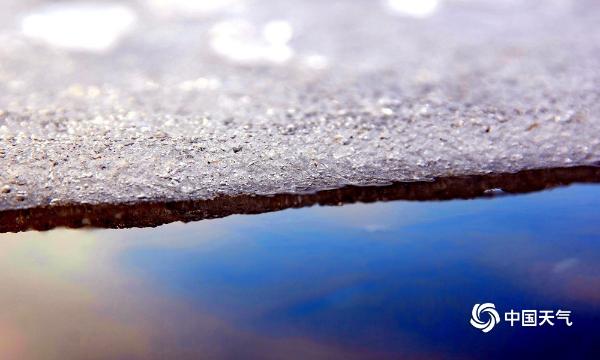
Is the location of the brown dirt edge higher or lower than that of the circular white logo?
higher

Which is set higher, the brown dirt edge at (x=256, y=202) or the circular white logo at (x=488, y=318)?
the brown dirt edge at (x=256, y=202)

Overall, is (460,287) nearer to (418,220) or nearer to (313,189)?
(418,220)

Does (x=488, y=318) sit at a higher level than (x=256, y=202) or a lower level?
lower

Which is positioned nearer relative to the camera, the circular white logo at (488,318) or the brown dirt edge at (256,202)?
the circular white logo at (488,318)

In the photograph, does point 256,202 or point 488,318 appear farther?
point 256,202

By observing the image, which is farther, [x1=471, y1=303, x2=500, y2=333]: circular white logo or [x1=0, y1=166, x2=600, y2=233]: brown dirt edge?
[x1=0, y1=166, x2=600, y2=233]: brown dirt edge
